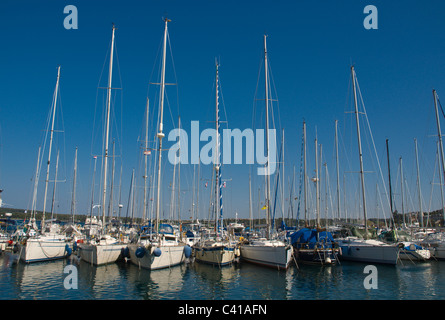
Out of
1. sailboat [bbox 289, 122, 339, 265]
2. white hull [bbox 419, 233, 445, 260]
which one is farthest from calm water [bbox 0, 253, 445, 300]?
white hull [bbox 419, 233, 445, 260]

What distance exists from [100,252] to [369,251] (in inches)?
1117

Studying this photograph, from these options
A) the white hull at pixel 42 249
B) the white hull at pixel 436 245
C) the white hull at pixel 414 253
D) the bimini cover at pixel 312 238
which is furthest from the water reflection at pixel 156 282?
the white hull at pixel 436 245

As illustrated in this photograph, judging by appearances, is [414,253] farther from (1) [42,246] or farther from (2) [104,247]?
(1) [42,246]

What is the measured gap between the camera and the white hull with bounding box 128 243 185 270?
24.9 m

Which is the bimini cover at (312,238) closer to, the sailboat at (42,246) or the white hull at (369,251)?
the white hull at (369,251)

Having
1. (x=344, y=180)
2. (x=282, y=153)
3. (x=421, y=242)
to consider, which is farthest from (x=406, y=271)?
(x=344, y=180)

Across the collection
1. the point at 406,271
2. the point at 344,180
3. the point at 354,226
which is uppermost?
the point at 344,180

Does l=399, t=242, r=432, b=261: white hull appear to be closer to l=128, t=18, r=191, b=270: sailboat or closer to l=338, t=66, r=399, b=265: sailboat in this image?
l=338, t=66, r=399, b=265: sailboat

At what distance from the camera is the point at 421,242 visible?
3900 centimetres

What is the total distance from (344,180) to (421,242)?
18306 mm

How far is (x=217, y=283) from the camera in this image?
22219 millimetres

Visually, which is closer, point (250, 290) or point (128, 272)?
point (250, 290)

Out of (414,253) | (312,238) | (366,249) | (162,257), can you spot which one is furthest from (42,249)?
(414,253)
